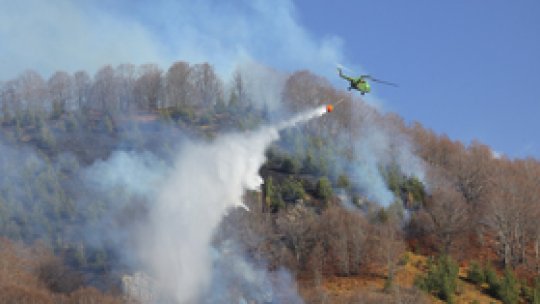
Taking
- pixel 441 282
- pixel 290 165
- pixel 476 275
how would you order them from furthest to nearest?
pixel 290 165
pixel 476 275
pixel 441 282

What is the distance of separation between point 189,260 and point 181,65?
6126 cm

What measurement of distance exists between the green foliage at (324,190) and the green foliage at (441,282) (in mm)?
19304

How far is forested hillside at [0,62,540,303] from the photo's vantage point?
63.4 m

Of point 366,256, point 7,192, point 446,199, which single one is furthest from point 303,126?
point 7,192

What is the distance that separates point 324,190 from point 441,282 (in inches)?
935

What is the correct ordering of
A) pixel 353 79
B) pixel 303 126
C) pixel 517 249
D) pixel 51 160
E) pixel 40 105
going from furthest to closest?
pixel 40 105, pixel 303 126, pixel 51 160, pixel 517 249, pixel 353 79

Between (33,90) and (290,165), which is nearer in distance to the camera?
(290,165)

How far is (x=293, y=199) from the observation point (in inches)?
3118

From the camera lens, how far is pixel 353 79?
52969mm

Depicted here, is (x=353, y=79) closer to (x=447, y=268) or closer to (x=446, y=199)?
(x=447, y=268)

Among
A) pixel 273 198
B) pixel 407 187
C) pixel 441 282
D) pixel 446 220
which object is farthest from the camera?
pixel 407 187

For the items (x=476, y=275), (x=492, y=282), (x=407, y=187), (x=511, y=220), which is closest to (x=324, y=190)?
(x=407, y=187)

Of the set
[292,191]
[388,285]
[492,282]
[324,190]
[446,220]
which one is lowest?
[388,285]

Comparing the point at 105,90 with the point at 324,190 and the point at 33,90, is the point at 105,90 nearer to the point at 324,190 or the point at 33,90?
the point at 33,90
